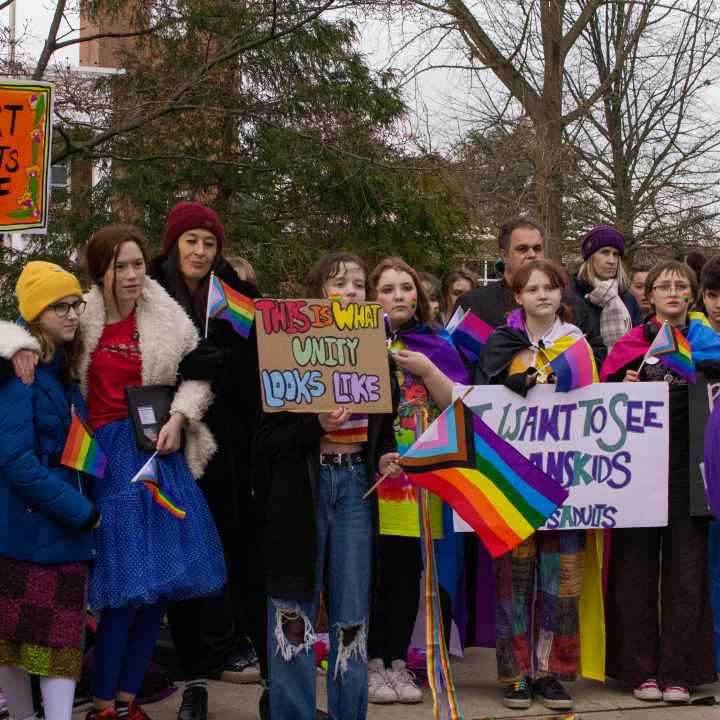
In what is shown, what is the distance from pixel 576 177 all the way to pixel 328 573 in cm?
1629

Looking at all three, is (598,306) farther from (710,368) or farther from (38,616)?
(38,616)

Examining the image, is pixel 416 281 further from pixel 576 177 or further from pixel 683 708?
pixel 576 177

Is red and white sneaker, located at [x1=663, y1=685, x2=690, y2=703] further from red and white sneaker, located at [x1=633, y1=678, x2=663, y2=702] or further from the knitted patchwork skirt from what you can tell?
the knitted patchwork skirt

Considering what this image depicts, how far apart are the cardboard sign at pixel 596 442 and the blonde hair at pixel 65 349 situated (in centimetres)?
173

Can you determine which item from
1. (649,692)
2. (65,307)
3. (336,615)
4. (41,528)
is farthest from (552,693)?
(65,307)

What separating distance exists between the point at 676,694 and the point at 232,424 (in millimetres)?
2383

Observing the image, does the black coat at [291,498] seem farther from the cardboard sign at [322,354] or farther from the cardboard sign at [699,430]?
the cardboard sign at [699,430]

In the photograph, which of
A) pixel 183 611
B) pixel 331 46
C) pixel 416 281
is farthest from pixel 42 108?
pixel 331 46

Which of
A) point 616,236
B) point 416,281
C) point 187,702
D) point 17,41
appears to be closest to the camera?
point 187,702

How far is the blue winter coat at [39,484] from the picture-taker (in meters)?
3.94

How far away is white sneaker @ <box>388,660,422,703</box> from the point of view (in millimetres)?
4988

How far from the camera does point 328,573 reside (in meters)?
4.26

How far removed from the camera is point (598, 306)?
6.23 metres

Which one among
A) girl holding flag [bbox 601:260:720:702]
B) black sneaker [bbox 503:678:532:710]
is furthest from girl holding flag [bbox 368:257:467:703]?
girl holding flag [bbox 601:260:720:702]
